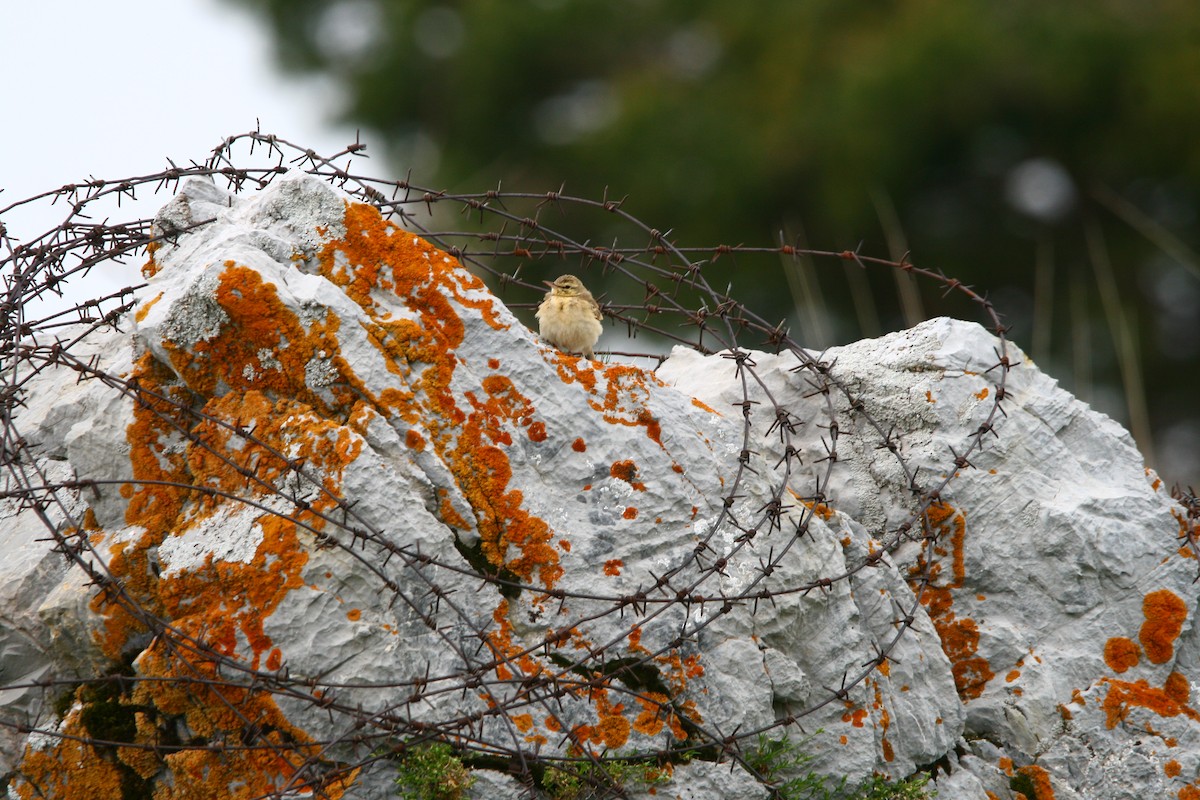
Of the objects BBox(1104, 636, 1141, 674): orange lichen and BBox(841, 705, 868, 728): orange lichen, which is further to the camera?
BBox(1104, 636, 1141, 674): orange lichen

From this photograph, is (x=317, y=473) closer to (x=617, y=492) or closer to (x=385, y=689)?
(x=385, y=689)

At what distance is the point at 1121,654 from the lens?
4.77 meters

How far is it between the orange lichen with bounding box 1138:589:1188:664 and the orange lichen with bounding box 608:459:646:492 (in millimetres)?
2089

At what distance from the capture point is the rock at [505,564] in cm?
386

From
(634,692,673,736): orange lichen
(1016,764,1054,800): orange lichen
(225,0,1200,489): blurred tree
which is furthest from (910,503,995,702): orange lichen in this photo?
(225,0,1200,489): blurred tree

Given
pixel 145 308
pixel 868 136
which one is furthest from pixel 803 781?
pixel 868 136

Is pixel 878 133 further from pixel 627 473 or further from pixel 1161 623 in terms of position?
pixel 627 473

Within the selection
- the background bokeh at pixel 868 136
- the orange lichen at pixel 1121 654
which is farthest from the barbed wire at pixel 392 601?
the background bokeh at pixel 868 136

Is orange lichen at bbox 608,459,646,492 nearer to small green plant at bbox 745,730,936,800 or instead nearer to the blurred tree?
small green plant at bbox 745,730,936,800

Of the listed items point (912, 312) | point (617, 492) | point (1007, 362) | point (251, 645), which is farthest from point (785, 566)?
point (912, 312)

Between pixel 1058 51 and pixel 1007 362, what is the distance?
30.8 feet

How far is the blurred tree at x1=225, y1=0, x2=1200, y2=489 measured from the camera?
13320mm

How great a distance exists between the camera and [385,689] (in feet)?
12.7

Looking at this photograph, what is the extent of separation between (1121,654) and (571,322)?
2651mm
